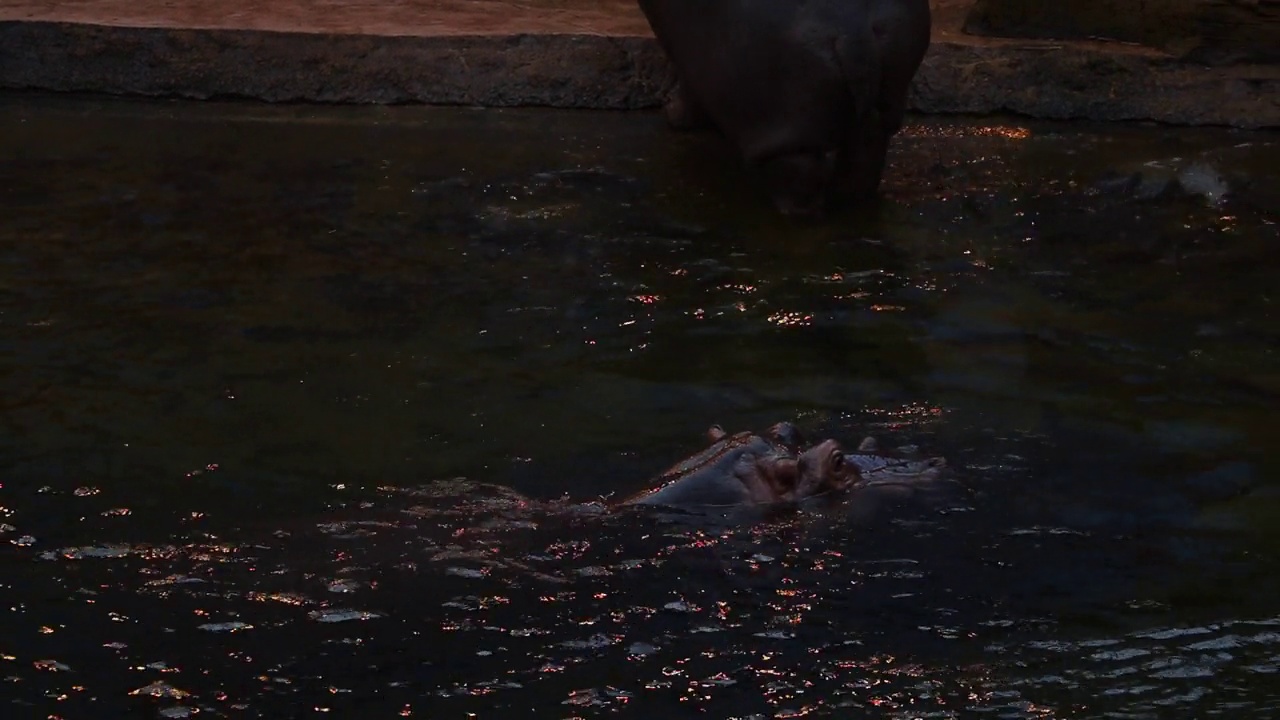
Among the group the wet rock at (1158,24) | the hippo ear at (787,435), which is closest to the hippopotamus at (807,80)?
the wet rock at (1158,24)

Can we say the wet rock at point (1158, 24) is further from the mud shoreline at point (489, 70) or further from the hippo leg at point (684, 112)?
the hippo leg at point (684, 112)

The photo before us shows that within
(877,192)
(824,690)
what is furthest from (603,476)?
(877,192)

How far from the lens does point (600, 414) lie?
4578 mm

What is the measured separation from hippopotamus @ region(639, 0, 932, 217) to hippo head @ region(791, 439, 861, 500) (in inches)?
91.3

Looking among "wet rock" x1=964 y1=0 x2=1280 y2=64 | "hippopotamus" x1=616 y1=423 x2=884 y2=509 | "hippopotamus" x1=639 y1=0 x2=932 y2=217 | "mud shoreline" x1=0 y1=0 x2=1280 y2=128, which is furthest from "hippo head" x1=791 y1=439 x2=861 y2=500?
"wet rock" x1=964 y1=0 x2=1280 y2=64

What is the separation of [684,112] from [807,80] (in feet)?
4.49

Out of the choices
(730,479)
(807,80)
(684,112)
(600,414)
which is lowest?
(600,414)

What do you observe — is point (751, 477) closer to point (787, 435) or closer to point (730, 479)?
point (730, 479)

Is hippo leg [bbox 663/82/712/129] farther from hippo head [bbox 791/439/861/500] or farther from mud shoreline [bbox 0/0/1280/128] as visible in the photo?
hippo head [bbox 791/439/861/500]

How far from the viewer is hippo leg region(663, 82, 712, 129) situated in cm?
734

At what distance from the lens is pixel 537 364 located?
4922 mm

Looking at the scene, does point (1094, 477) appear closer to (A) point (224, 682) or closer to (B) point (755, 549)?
(B) point (755, 549)

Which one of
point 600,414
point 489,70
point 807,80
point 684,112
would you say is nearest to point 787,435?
point 600,414

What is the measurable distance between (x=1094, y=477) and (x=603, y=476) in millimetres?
1139
